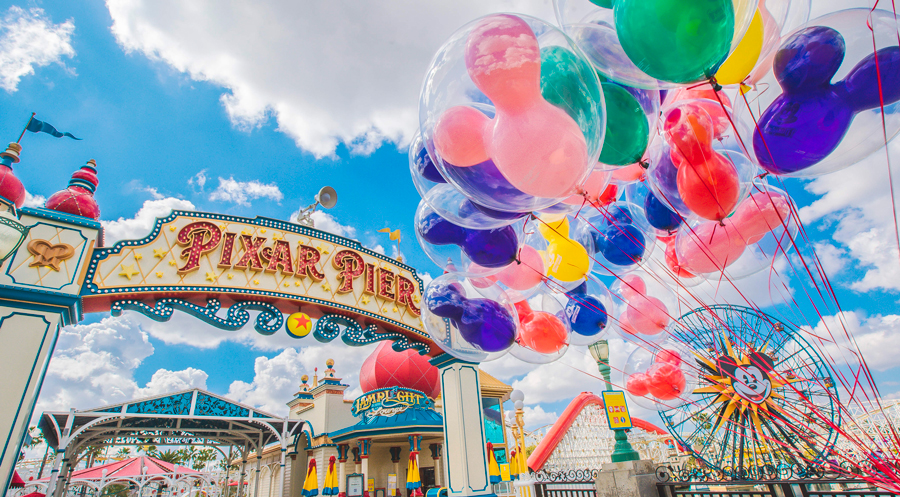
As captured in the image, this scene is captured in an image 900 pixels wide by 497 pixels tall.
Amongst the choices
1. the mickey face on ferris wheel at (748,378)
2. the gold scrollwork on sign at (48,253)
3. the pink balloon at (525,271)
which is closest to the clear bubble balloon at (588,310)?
the pink balloon at (525,271)

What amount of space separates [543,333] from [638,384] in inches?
45.9

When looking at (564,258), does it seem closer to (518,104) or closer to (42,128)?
(518,104)

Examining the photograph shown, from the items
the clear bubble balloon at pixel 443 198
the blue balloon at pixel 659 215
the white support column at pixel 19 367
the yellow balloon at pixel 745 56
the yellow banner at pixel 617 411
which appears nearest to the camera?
the yellow balloon at pixel 745 56

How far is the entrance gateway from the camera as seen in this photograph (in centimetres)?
455

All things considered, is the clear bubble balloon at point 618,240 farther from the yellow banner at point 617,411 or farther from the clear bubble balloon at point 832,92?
the yellow banner at point 617,411

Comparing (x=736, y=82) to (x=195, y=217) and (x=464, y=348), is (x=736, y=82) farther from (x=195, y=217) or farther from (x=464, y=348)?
(x=195, y=217)

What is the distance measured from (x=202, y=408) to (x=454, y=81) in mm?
11493

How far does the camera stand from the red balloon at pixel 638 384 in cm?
379

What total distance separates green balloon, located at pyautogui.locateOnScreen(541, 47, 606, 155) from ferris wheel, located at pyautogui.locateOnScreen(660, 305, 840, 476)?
2.83 metres

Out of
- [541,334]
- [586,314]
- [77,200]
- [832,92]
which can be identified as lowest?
[541,334]

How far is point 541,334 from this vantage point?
3490 mm

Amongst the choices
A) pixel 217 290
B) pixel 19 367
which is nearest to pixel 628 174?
pixel 217 290

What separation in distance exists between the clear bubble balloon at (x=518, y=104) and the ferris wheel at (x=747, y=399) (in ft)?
9.29

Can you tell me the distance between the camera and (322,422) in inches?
597
